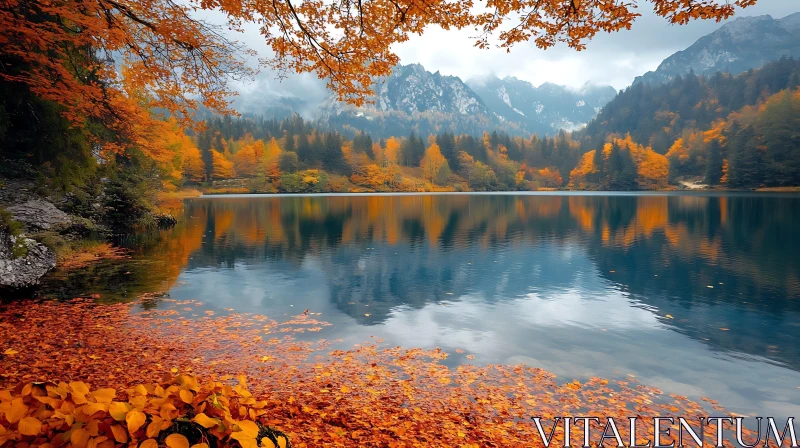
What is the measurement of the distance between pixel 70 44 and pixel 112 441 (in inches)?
Answer: 721

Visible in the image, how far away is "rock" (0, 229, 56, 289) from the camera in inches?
482

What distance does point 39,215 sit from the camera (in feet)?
58.5

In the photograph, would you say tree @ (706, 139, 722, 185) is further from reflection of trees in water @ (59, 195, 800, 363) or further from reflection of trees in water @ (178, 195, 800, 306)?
reflection of trees in water @ (59, 195, 800, 363)

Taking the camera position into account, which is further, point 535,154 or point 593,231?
point 535,154

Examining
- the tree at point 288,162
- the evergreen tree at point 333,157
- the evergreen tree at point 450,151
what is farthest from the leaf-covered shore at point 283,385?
the evergreen tree at point 450,151

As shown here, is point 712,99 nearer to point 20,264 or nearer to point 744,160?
point 744,160

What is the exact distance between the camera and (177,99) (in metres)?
13.5

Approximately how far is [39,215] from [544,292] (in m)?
21.5

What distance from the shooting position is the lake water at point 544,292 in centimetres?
974

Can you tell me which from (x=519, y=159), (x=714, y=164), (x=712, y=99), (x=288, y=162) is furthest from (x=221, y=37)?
(x=712, y=99)

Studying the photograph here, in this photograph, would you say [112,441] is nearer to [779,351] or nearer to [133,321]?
[133,321]

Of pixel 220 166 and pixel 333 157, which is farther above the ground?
pixel 333 157

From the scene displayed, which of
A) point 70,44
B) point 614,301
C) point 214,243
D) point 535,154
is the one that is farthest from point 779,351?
point 535,154

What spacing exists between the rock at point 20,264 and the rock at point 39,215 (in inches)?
121
